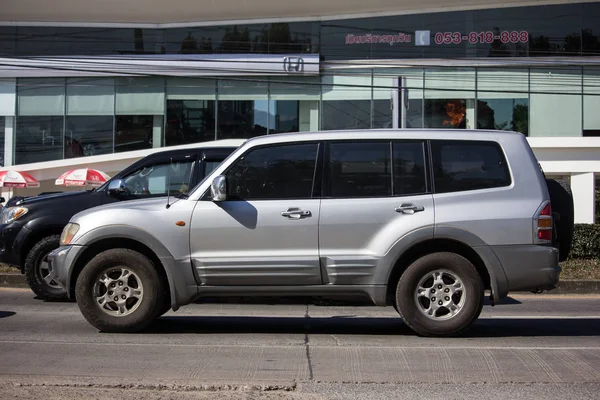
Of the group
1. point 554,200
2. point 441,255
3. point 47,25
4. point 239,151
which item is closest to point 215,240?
point 239,151

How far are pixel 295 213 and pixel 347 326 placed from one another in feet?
6.31

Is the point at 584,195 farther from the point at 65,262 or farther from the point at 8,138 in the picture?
the point at 65,262

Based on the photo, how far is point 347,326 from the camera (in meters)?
8.48

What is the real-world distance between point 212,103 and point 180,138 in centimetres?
196

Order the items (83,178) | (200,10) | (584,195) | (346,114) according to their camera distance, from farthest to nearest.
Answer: (200,10) → (346,114) → (584,195) → (83,178)

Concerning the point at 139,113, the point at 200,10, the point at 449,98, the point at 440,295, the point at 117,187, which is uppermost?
the point at 200,10

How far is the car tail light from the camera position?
7113mm

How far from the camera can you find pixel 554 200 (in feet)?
24.9

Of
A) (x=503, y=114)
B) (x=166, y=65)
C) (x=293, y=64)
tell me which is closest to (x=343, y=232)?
(x=293, y=64)

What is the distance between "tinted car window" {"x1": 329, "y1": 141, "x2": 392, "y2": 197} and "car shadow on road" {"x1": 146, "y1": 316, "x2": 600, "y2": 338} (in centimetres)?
160

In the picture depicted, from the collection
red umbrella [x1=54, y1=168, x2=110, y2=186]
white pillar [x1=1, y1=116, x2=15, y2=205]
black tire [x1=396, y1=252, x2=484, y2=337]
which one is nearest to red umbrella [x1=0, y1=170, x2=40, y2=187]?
red umbrella [x1=54, y1=168, x2=110, y2=186]

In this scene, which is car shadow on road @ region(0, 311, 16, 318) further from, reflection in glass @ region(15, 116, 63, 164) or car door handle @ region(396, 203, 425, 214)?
reflection in glass @ region(15, 116, 63, 164)

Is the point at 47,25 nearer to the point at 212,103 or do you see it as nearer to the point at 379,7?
the point at 212,103

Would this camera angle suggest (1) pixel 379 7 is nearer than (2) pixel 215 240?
No
